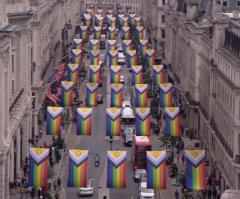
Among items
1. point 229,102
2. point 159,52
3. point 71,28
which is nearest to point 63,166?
point 229,102

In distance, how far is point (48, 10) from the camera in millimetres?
127188

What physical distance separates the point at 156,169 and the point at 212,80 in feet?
83.5

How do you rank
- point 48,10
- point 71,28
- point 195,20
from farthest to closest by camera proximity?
point 71,28
point 48,10
point 195,20

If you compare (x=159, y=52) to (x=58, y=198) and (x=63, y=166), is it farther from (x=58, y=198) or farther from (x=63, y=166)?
(x=58, y=198)

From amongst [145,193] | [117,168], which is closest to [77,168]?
[117,168]

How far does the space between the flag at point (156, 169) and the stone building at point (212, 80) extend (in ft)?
25.7

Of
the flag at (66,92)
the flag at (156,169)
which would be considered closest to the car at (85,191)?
the flag at (156,169)

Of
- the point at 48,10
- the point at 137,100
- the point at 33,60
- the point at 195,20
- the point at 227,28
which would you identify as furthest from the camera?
the point at 48,10

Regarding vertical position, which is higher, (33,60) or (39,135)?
(33,60)

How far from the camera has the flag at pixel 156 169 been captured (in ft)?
198

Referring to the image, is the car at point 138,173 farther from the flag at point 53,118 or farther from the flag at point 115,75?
the flag at point 115,75

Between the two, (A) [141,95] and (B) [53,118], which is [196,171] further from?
(A) [141,95]

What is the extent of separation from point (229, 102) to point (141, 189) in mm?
10576

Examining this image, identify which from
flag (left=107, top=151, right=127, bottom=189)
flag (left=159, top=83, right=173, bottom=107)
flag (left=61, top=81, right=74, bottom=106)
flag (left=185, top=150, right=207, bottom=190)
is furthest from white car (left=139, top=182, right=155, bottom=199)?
flag (left=61, top=81, right=74, bottom=106)
